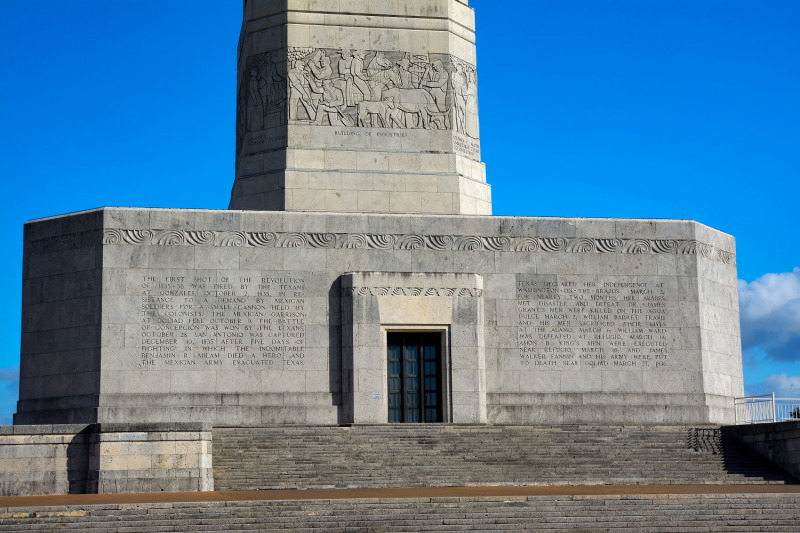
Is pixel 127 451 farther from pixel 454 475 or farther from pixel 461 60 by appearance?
pixel 461 60

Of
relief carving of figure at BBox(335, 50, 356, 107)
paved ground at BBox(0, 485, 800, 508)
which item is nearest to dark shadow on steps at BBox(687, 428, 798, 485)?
paved ground at BBox(0, 485, 800, 508)

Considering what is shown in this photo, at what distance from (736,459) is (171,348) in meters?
13.8

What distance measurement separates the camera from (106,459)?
20.6 meters

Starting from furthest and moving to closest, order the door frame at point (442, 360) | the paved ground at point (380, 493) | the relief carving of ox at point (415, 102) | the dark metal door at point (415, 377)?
the relief carving of ox at point (415, 102) < the dark metal door at point (415, 377) < the door frame at point (442, 360) < the paved ground at point (380, 493)

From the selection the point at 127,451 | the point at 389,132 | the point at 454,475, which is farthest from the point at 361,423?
the point at 389,132

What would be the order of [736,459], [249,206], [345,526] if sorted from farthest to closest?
[249,206]
[736,459]
[345,526]

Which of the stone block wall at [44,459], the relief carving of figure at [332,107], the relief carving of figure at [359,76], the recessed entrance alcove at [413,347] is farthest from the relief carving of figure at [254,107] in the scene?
the stone block wall at [44,459]

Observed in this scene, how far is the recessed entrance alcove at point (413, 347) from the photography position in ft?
82.7

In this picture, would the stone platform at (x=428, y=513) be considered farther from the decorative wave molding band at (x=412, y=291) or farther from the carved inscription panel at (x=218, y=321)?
the decorative wave molding band at (x=412, y=291)

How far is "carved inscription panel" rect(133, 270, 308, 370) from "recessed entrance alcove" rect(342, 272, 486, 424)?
145cm

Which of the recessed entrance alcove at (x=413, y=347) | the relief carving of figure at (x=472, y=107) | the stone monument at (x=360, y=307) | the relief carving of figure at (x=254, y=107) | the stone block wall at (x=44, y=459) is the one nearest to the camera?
the stone block wall at (x=44, y=459)

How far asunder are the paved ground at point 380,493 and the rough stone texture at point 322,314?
5.13 meters

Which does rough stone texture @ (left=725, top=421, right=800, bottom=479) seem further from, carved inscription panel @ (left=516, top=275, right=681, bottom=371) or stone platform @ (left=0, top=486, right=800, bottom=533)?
stone platform @ (left=0, top=486, right=800, bottom=533)

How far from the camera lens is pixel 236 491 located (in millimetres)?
19938
